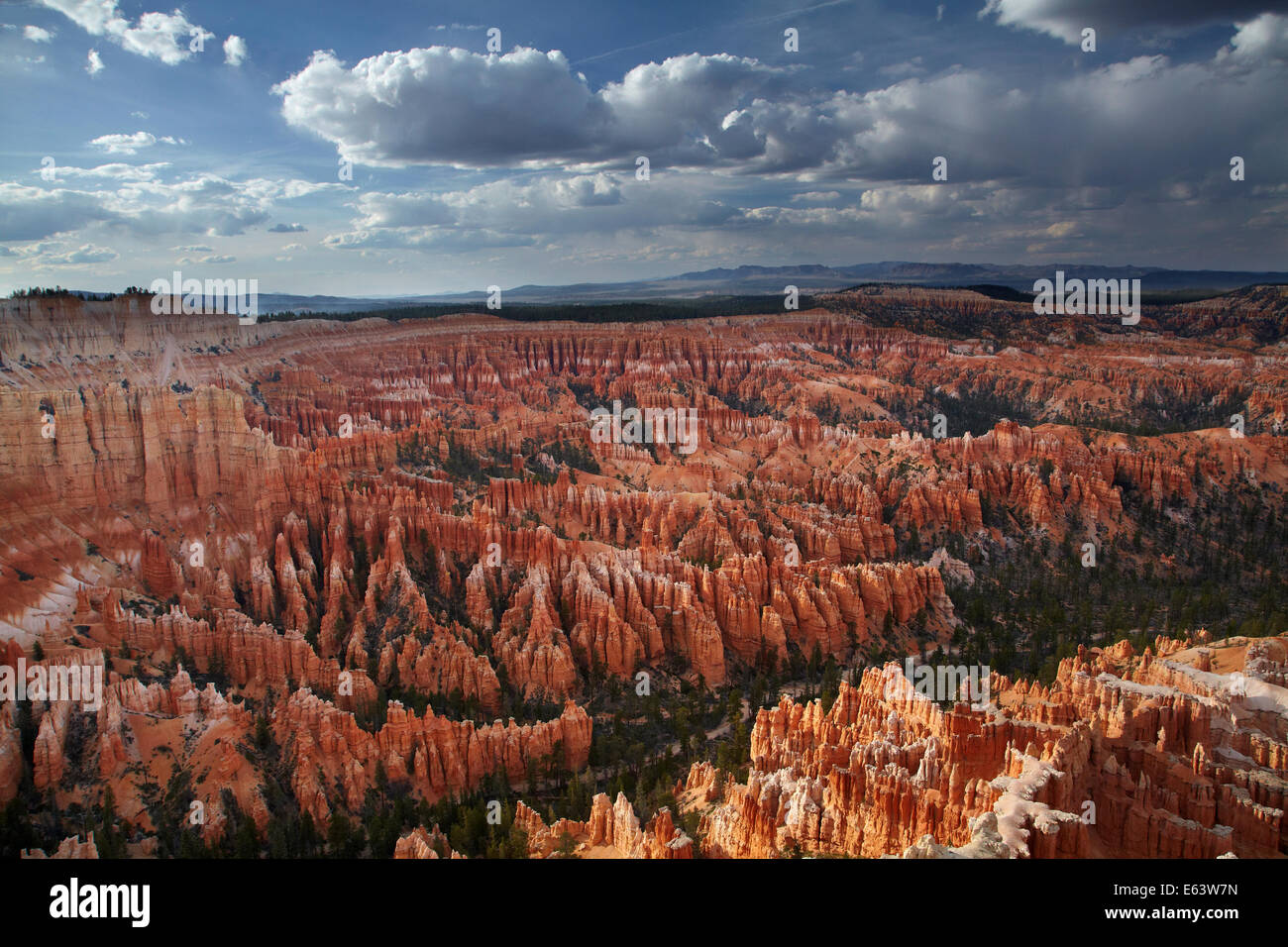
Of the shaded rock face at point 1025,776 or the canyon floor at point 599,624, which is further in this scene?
the canyon floor at point 599,624

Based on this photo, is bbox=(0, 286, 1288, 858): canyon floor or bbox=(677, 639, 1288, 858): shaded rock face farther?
bbox=(0, 286, 1288, 858): canyon floor

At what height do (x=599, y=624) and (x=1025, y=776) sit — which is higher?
(x=1025, y=776)

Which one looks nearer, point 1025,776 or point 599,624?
point 1025,776
